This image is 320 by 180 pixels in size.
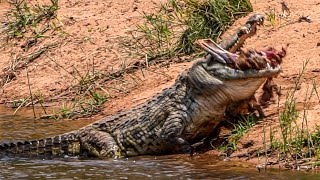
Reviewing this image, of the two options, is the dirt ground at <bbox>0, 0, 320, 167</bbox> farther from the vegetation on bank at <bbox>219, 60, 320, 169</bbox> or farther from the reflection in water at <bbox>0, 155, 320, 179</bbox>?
the reflection in water at <bbox>0, 155, 320, 179</bbox>

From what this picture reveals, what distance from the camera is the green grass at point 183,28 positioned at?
10.4 metres

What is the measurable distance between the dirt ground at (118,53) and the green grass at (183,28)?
157mm

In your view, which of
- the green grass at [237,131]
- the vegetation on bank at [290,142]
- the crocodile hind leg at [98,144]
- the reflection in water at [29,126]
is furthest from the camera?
the reflection in water at [29,126]

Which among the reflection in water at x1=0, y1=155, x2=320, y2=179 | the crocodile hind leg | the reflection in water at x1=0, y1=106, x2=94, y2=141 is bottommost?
the reflection in water at x1=0, y1=155, x2=320, y2=179

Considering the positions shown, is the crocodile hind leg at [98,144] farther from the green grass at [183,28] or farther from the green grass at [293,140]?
the green grass at [183,28]

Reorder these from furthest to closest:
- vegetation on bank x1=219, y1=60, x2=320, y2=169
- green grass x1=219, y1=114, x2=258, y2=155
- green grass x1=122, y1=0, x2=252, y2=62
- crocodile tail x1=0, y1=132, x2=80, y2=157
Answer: green grass x1=122, y1=0, x2=252, y2=62
crocodile tail x1=0, y1=132, x2=80, y2=157
green grass x1=219, y1=114, x2=258, y2=155
vegetation on bank x1=219, y1=60, x2=320, y2=169

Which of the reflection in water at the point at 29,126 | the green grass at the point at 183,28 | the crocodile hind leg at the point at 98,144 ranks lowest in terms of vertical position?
the crocodile hind leg at the point at 98,144

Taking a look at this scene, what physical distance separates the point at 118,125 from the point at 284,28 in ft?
9.66

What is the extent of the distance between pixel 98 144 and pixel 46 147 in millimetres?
514

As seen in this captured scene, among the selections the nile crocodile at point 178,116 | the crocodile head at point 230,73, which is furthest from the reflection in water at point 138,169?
the crocodile head at point 230,73

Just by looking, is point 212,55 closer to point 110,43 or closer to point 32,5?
point 110,43

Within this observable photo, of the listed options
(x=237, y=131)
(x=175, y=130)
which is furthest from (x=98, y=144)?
(x=237, y=131)

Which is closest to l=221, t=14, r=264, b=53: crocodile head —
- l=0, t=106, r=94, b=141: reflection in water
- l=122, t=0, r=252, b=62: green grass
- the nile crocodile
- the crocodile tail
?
the nile crocodile

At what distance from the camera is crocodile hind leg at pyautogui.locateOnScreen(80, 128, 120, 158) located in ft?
25.6
